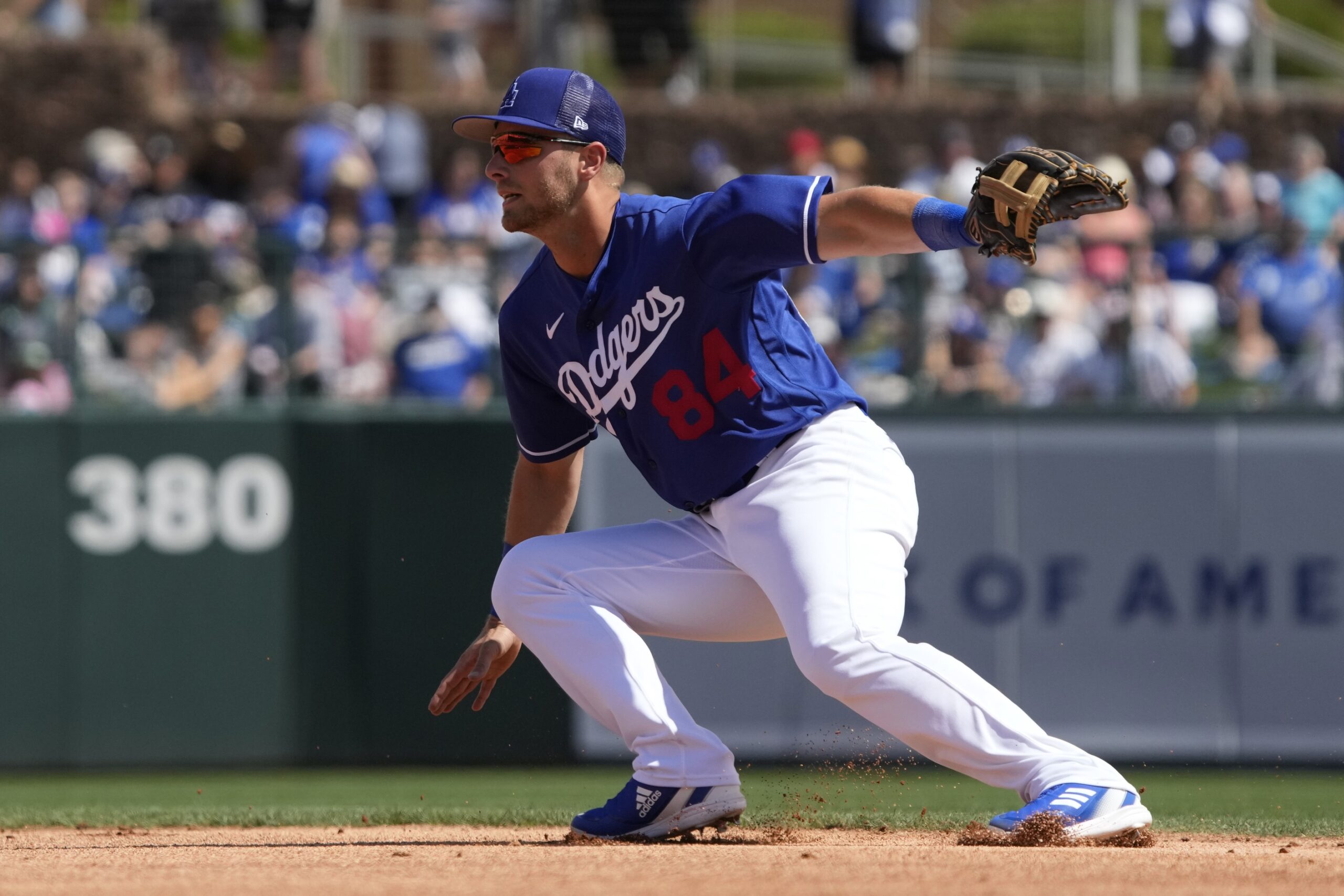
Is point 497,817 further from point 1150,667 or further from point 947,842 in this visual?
point 1150,667

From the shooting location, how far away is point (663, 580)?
4.65 metres

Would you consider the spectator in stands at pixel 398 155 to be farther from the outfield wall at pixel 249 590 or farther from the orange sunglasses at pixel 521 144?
the orange sunglasses at pixel 521 144

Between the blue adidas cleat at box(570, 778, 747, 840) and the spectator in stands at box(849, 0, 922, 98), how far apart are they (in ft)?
31.5

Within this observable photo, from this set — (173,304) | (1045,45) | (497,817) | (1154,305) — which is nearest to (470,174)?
(173,304)

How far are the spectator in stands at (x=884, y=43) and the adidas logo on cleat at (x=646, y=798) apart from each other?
968 centimetres

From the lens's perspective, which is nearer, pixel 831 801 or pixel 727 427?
pixel 727 427

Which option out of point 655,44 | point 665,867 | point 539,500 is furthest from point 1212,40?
point 665,867

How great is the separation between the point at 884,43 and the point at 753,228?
394 inches

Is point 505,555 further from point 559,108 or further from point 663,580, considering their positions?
point 559,108

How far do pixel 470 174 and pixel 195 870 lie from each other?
23.9 feet

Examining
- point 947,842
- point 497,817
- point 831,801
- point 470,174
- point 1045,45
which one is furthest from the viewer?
point 1045,45

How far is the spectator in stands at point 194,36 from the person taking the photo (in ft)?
43.5

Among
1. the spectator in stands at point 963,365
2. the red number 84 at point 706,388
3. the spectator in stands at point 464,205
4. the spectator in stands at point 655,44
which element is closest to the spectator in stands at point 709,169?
the spectator in stands at point 655,44

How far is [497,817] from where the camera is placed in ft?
18.7
